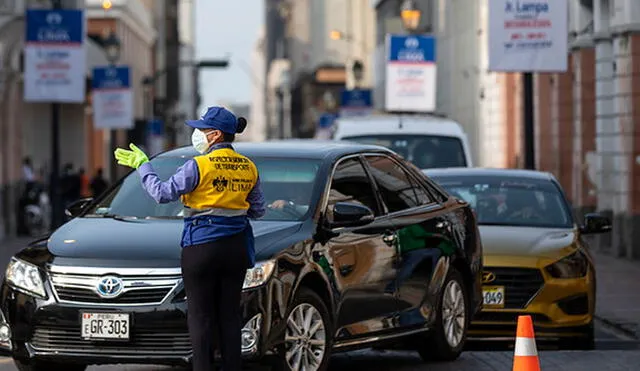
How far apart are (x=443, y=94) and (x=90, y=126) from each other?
14.4m

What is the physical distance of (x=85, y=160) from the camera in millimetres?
71188

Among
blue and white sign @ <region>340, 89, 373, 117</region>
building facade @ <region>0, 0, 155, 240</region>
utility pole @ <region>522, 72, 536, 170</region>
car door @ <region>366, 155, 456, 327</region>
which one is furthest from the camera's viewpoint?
blue and white sign @ <region>340, 89, 373, 117</region>

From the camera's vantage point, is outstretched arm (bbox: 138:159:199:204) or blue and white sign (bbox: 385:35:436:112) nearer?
outstretched arm (bbox: 138:159:199:204)

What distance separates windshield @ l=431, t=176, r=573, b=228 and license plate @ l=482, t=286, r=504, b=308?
4.53 ft

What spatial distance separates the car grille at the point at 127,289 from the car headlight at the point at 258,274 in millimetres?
371

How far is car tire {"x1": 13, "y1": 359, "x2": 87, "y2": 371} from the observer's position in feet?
35.9

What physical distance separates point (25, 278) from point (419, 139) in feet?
47.4

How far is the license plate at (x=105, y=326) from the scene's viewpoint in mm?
10484

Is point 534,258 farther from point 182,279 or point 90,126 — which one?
point 90,126

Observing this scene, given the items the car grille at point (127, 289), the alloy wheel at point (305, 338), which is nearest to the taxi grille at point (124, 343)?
the car grille at point (127, 289)

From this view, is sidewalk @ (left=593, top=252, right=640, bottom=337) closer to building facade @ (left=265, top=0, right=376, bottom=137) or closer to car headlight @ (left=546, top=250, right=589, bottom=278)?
car headlight @ (left=546, top=250, right=589, bottom=278)

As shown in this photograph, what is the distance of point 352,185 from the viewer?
12.2 meters

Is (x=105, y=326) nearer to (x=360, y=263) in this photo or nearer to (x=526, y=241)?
(x=360, y=263)

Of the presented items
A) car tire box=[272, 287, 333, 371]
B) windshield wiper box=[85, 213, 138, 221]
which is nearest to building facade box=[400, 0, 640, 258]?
windshield wiper box=[85, 213, 138, 221]
